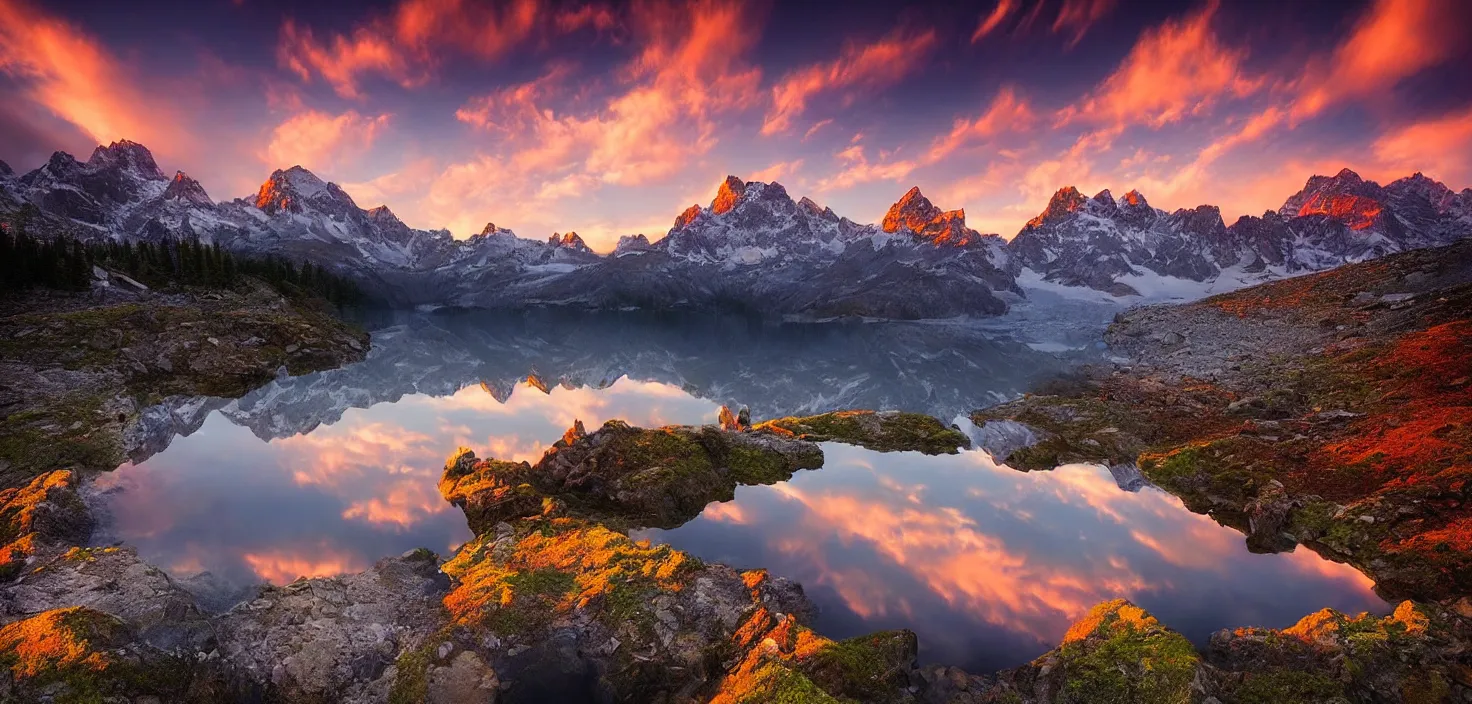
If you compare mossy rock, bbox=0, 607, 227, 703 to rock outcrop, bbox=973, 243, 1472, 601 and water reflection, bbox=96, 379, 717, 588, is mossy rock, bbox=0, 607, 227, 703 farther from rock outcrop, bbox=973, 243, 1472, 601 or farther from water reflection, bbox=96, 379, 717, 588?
rock outcrop, bbox=973, 243, 1472, 601

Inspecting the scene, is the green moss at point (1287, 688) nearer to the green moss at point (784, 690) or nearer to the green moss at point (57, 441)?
the green moss at point (784, 690)

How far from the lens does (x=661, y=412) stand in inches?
1379

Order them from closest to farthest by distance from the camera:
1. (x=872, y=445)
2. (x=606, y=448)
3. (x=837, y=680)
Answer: (x=837, y=680) < (x=606, y=448) < (x=872, y=445)

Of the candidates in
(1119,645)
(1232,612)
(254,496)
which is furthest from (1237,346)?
(254,496)

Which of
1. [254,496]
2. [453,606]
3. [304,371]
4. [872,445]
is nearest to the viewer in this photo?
[453,606]

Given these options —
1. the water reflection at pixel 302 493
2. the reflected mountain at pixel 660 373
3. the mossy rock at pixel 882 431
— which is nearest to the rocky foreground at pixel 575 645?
the water reflection at pixel 302 493

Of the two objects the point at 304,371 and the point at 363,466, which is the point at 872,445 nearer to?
the point at 363,466

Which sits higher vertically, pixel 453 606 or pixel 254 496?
pixel 254 496

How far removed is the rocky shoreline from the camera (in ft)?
28.0

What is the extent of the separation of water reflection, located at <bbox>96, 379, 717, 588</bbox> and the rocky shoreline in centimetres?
123

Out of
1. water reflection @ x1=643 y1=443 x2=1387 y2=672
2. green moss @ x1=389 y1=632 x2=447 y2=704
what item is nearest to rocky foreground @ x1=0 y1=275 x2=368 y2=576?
green moss @ x1=389 y1=632 x2=447 y2=704

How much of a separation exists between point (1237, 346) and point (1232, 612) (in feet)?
185

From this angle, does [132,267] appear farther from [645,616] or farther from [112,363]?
[645,616]

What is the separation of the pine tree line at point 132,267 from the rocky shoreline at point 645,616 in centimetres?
6101
